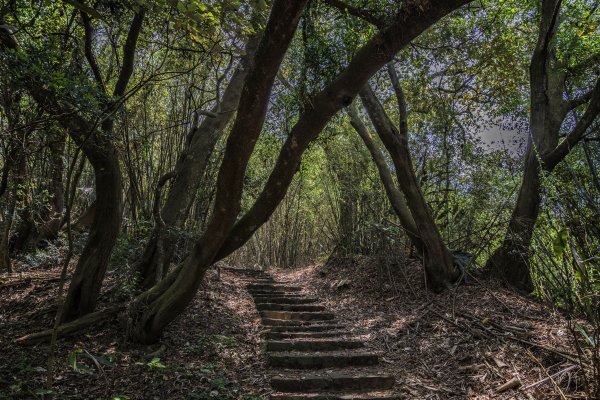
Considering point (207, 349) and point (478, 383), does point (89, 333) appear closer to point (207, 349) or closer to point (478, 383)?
point (207, 349)

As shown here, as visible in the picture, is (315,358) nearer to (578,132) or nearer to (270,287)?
(270,287)

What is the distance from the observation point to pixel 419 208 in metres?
5.34

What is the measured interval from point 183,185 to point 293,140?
2.21 m

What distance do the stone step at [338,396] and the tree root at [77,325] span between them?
2.02m

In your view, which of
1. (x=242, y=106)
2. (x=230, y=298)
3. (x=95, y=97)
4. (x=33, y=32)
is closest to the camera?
(x=242, y=106)

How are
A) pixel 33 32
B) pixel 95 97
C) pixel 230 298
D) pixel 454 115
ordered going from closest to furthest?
1. pixel 95 97
2. pixel 33 32
3. pixel 230 298
4. pixel 454 115

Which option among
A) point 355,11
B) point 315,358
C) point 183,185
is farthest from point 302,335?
point 355,11

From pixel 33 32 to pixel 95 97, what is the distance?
3.36 ft

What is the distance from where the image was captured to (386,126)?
5.40 meters

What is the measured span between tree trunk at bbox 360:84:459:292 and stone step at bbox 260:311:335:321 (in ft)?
4.77

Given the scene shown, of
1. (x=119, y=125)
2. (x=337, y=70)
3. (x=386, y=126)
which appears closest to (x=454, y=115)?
(x=386, y=126)

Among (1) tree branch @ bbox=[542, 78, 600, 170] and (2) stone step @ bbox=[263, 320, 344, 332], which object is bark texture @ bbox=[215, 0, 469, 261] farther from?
(1) tree branch @ bbox=[542, 78, 600, 170]

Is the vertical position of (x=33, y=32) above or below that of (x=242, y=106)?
above

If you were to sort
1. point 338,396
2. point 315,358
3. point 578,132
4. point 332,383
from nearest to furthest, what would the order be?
point 338,396, point 332,383, point 315,358, point 578,132
